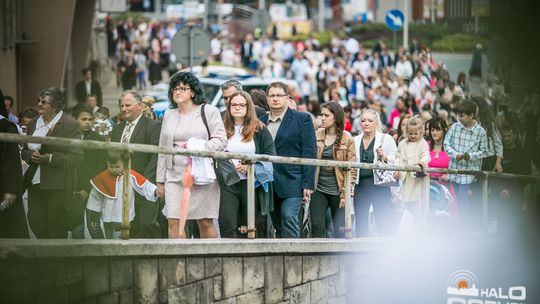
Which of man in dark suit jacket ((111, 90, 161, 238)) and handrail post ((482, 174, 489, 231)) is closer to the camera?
man in dark suit jacket ((111, 90, 161, 238))

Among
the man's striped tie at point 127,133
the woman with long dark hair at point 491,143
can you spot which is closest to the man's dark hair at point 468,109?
the woman with long dark hair at point 491,143

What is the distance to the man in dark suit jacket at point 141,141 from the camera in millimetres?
11673

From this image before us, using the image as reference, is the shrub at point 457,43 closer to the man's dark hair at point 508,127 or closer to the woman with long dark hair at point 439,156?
the man's dark hair at point 508,127

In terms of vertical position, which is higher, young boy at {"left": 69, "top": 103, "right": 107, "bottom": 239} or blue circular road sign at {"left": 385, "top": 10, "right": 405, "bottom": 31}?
blue circular road sign at {"left": 385, "top": 10, "right": 405, "bottom": 31}

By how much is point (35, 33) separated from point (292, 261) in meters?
13.3

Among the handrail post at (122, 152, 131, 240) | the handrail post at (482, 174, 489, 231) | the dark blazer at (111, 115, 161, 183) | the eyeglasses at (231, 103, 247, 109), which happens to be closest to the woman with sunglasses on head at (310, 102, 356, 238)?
the eyeglasses at (231, 103, 247, 109)

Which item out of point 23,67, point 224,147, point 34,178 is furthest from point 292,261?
point 23,67

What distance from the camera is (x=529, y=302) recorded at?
14992mm

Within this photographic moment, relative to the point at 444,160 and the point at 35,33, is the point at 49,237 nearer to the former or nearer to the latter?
the point at 444,160

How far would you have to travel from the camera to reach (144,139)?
12562mm

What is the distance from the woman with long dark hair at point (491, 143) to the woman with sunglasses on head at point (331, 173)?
2680 mm

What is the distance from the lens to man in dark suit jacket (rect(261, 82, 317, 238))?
42.9 ft

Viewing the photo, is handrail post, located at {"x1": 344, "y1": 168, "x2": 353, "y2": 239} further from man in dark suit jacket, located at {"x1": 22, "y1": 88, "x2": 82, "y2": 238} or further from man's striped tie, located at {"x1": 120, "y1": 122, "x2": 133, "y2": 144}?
man in dark suit jacket, located at {"x1": 22, "y1": 88, "x2": 82, "y2": 238}

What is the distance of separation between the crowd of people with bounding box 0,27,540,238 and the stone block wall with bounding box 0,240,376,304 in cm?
47
